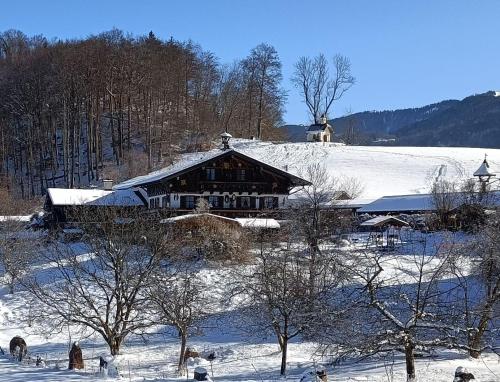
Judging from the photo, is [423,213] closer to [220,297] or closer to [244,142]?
[220,297]

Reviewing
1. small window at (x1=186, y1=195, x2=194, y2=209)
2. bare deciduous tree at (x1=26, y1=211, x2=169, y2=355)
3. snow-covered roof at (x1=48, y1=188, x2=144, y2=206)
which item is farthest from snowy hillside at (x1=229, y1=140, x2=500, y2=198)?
bare deciduous tree at (x1=26, y1=211, x2=169, y2=355)

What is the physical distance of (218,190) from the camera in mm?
45969

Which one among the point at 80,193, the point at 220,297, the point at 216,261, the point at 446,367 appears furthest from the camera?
the point at 80,193

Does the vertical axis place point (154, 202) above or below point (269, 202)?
above

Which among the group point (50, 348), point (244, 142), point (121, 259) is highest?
point (244, 142)

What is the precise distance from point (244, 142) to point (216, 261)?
41.6 meters

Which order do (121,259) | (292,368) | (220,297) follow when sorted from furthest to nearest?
(220,297)
(121,259)
(292,368)

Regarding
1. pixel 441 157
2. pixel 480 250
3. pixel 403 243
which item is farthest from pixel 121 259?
pixel 441 157

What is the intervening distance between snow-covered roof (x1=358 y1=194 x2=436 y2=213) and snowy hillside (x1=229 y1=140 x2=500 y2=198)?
7.26 metres

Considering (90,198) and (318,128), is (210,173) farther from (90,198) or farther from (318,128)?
(318,128)

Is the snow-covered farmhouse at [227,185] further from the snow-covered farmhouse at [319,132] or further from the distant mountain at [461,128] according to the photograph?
the distant mountain at [461,128]

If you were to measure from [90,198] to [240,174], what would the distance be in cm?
1071

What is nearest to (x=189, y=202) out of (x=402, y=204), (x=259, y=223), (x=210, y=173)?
(x=210, y=173)

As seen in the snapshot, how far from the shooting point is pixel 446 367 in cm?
1780
